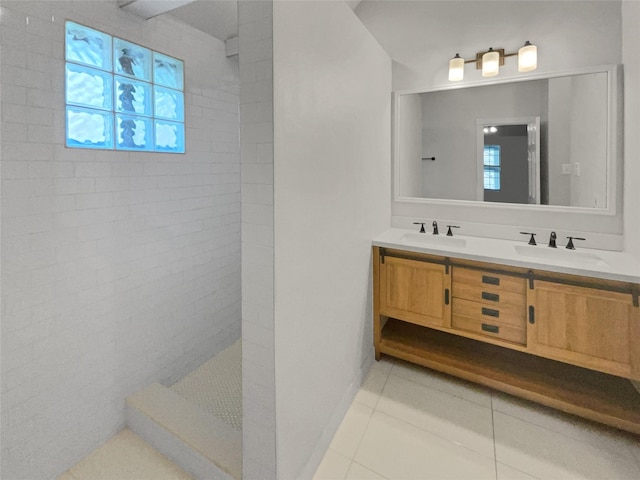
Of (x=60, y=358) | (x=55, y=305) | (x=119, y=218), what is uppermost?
(x=119, y=218)

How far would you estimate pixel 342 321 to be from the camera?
1.98 meters

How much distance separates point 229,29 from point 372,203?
1700 millimetres

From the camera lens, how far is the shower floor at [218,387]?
2.14 meters

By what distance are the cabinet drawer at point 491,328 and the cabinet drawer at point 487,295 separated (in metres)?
0.13

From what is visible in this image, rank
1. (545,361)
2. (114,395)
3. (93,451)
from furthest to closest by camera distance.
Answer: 1. (545,361)
2. (114,395)
3. (93,451)

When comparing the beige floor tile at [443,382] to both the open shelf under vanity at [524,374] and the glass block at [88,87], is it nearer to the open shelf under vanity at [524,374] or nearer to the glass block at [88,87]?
the open shelf under vanity at [524,374]

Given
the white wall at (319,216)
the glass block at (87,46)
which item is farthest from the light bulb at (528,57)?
the glass block at (87,46)

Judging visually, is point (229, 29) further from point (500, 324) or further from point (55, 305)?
point (500, 324)

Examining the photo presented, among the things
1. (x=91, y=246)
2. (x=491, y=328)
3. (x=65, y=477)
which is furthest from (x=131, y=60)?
(x=491, y=328)

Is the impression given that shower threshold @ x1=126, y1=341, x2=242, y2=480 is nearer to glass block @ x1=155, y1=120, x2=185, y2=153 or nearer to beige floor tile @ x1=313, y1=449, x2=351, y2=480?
beige floor tile @ x1=313, y1=449, x2=351, y2=480

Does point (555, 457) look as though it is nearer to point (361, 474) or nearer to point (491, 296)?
point (491, 296)

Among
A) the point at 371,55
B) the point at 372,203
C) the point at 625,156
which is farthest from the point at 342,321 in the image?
the point at 625,156

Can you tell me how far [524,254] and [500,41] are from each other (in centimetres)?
154

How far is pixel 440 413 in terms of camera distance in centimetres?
206
